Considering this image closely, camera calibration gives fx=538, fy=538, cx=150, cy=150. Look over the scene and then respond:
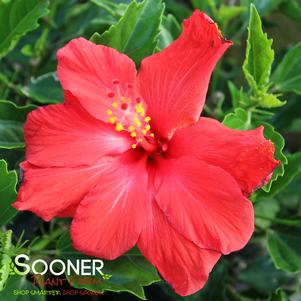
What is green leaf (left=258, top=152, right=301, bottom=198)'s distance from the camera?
1.06 metres

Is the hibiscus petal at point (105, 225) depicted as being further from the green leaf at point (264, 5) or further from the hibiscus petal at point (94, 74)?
the green leaf at point (264, 5)

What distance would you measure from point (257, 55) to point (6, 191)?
1.70ft

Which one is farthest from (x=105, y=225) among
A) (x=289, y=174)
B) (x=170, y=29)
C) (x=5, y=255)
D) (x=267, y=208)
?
(x=267, y=208)

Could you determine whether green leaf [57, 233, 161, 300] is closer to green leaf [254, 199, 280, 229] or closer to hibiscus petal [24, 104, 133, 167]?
hibiscus petal [24, 104, 133, 167]

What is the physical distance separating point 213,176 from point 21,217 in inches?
18.8

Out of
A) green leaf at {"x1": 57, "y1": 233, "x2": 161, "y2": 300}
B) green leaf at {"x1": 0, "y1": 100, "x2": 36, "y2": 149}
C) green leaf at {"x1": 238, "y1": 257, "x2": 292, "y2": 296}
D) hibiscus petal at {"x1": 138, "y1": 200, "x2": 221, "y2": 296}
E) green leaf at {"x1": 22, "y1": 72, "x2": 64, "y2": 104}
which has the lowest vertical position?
green leaf at {"x1": 238, "y1": 257, "x2": 292, "y2": 296}

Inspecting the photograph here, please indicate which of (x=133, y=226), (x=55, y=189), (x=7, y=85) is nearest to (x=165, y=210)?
(x=133, y=226)

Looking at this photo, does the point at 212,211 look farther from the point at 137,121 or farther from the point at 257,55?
the point at 257,55

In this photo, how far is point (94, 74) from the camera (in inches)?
35.5

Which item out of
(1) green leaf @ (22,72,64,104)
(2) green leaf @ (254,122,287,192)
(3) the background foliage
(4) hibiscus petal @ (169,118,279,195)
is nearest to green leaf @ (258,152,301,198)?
(3) the background foliage

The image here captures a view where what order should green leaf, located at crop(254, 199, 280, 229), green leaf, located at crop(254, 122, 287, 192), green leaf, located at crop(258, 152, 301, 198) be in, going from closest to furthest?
A: green leaf, located at crop(254, 122, 287, 192)
green leaf, located at crop(258, 152, 301, 198)
green leaf, located at crop(254, 199, 280, 229)

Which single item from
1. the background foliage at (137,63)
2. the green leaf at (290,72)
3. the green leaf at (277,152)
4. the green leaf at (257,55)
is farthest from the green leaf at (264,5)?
the green leaf at (277,152)

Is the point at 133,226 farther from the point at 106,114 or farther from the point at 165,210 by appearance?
the point at 106,114

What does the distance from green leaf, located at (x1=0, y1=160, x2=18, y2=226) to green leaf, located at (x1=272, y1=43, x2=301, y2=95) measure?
598mm
